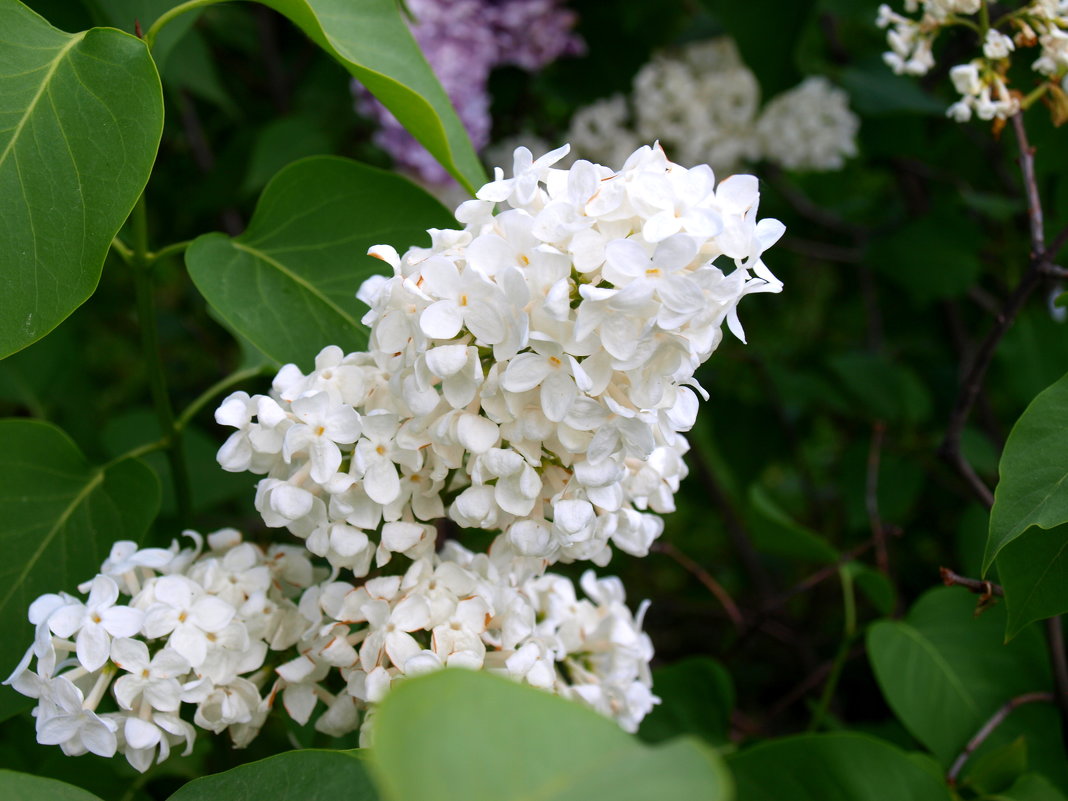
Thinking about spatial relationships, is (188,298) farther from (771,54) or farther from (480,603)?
(480,603)

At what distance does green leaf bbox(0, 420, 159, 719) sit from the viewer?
87cm

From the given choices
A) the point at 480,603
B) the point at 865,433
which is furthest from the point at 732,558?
the point at 480,603

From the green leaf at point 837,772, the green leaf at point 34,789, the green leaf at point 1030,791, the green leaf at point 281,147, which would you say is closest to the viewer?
the green leaf at point 34,789

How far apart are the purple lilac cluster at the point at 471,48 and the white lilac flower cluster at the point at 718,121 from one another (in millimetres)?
199

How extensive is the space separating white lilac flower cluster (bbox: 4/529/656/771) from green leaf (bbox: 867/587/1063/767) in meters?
0.46

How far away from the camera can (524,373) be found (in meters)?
0.65

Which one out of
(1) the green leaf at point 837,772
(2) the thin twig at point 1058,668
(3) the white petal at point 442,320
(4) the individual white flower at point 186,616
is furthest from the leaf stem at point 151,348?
(2) the thin twig at point 1058,668

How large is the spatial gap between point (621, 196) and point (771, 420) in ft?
6.08

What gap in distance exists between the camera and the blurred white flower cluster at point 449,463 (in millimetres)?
644

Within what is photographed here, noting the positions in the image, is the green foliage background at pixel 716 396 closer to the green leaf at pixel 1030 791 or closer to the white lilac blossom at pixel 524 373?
the green leaf at pixel 1030 791

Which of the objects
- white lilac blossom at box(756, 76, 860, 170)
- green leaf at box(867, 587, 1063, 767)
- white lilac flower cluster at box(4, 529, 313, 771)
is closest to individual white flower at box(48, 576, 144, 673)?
white lilac flower cluster at box(4, 529, 313, 771)

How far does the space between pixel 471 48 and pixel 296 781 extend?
1.60m

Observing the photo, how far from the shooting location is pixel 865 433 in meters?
2.35

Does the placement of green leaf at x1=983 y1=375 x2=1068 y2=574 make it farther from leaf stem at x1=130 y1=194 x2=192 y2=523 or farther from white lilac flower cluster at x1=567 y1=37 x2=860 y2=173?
white lilac flower cluster at x1=567 y1=37 x2=860 y2=173
